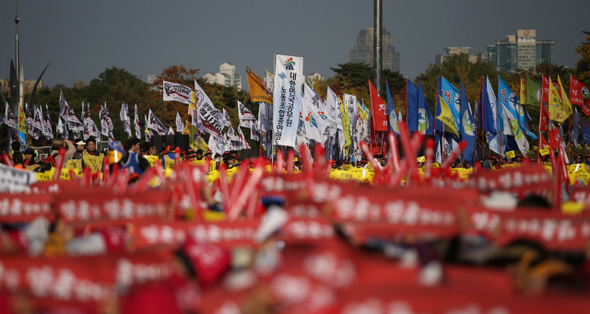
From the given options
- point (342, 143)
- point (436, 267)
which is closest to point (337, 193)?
point (436, 267)

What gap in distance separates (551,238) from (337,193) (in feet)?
3.60

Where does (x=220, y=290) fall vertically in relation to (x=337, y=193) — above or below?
below

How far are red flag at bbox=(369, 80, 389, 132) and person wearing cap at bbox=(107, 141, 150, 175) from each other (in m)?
13.1

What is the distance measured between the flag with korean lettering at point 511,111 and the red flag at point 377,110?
3654 millimetres

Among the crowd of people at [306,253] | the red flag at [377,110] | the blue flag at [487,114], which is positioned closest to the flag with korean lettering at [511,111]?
the blue flag at [487,114]

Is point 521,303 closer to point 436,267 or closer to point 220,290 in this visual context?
point 436,267

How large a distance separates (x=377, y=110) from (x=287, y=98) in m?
6.46

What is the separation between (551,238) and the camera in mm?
3490

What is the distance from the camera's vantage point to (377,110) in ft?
73.2

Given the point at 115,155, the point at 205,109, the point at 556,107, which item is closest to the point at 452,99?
the point at 556,107

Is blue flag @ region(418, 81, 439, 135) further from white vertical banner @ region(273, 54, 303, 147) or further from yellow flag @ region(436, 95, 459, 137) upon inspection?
white vertical banner @ region(273, 54, 303, 147)

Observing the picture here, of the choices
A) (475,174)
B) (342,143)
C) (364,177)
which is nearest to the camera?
(475,174)

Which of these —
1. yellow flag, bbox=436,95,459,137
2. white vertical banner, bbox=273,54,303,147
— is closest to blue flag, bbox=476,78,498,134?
yellow flag, bbox=436,95,459,137

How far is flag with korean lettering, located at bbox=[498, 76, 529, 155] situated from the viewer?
71.7ft
